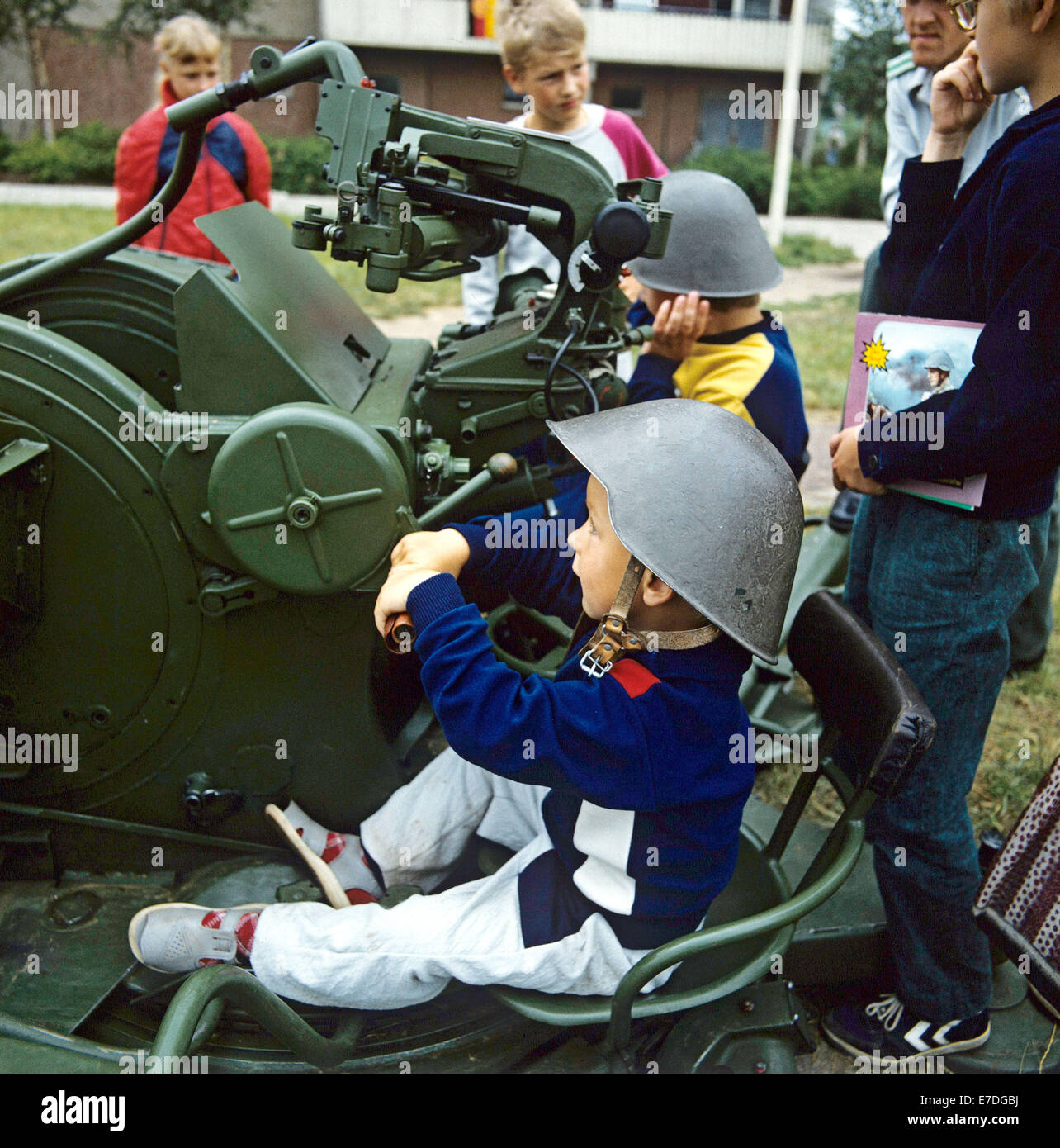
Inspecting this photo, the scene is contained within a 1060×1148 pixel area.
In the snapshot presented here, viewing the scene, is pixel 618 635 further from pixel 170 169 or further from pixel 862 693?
pixel 170 169

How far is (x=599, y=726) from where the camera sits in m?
1.78

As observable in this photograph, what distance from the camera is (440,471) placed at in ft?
7.82

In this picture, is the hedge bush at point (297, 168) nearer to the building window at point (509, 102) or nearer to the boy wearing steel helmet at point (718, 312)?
the building window at point (509, 102)

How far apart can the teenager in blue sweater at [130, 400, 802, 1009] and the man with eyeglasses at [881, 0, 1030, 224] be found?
1.03 meters

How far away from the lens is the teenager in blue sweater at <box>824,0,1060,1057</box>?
6.24 ft

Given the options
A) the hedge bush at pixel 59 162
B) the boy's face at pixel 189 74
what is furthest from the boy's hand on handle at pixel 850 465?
the hedge bush at pixel 59 162

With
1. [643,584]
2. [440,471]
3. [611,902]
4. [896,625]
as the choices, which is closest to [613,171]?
[440,471]

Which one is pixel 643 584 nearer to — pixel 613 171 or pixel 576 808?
pixel 576 808

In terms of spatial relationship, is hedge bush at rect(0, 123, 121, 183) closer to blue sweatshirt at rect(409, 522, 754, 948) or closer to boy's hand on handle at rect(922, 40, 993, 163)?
boy's hand on handle at rect(922, 40, 993, 163)

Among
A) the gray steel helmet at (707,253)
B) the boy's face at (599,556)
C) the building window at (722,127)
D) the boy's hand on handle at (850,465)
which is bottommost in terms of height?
the boy's face at (599,556)

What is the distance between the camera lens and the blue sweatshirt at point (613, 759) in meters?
1.79

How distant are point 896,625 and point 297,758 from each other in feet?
4.68

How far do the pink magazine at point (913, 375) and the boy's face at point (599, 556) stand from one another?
27.8 inches

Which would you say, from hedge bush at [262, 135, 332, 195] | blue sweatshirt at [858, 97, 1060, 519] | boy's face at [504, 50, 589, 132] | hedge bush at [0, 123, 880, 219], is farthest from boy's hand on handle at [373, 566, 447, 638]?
hedge bush at [262, 135, 332, 195]
